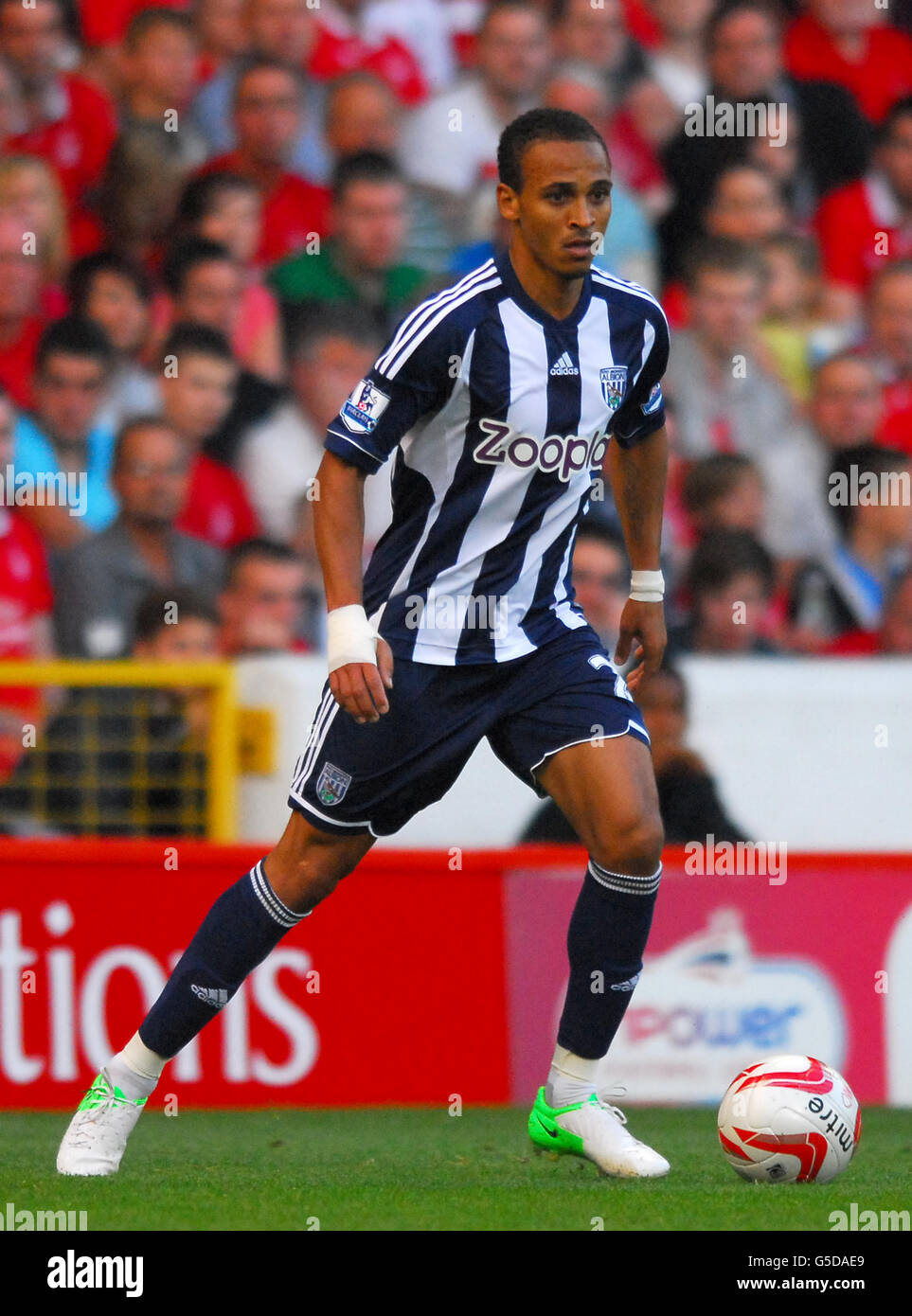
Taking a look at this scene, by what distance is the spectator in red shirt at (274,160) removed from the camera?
949cm

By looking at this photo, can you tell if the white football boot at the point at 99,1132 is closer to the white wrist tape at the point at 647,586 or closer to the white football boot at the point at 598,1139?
the white football boot at the point at 598,1139

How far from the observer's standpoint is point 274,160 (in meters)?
9.57

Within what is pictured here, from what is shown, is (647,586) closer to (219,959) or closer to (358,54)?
(219,959)

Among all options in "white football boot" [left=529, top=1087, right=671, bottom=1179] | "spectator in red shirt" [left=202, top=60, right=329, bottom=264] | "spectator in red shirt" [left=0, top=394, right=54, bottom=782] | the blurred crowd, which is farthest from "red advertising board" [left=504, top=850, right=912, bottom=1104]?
"spectator in red shirt" [left=202, top=60, right=329, bottom=264]

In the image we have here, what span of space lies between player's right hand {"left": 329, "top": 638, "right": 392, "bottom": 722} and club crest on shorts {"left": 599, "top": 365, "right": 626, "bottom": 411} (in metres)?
0.86

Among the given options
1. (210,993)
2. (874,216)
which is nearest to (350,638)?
(210,993)

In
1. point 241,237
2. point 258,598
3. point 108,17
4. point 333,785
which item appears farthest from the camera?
point 108,17

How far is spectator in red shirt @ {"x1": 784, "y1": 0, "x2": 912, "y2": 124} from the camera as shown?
36.5 feet

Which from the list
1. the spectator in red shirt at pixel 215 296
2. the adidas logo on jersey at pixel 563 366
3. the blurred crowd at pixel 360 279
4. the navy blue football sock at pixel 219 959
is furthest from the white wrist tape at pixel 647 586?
the spectator in red shirt at pixel 215 296

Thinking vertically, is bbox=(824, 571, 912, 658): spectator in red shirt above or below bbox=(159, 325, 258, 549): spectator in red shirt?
below

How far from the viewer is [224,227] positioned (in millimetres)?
9234

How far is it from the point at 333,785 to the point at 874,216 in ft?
22.1

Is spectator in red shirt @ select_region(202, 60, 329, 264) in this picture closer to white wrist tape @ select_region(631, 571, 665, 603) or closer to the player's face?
white wrist tape @ select_region(631, 571, 665, 603)

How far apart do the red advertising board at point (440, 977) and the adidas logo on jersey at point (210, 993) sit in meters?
2.15
